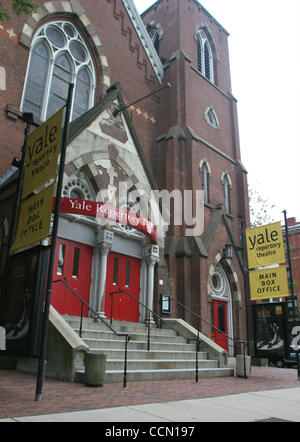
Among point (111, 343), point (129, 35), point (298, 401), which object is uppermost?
point (129, 35)

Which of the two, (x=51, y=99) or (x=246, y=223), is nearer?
(x=51, y=99)

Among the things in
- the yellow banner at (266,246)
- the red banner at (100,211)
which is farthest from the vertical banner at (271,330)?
the red banner at (100,211)

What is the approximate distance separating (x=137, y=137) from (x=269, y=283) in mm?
7523

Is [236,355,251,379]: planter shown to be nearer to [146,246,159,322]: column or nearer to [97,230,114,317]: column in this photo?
[146,246,159,322]: column

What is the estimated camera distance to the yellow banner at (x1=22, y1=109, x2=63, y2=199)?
739cm

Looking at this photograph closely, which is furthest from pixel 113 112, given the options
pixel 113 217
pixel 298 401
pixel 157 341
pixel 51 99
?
pixel 298 401

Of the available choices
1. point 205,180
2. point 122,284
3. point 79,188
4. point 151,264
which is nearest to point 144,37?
point 205,180

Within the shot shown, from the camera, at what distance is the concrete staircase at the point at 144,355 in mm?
8961

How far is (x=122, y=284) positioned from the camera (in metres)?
14.6

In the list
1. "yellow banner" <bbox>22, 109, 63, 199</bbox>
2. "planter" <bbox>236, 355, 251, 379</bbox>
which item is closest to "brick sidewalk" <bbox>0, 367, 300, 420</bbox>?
"planter" <bbox>236, 355, 251, 379</bbox>

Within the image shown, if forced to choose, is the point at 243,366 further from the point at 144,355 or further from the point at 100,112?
the point at 100,112
